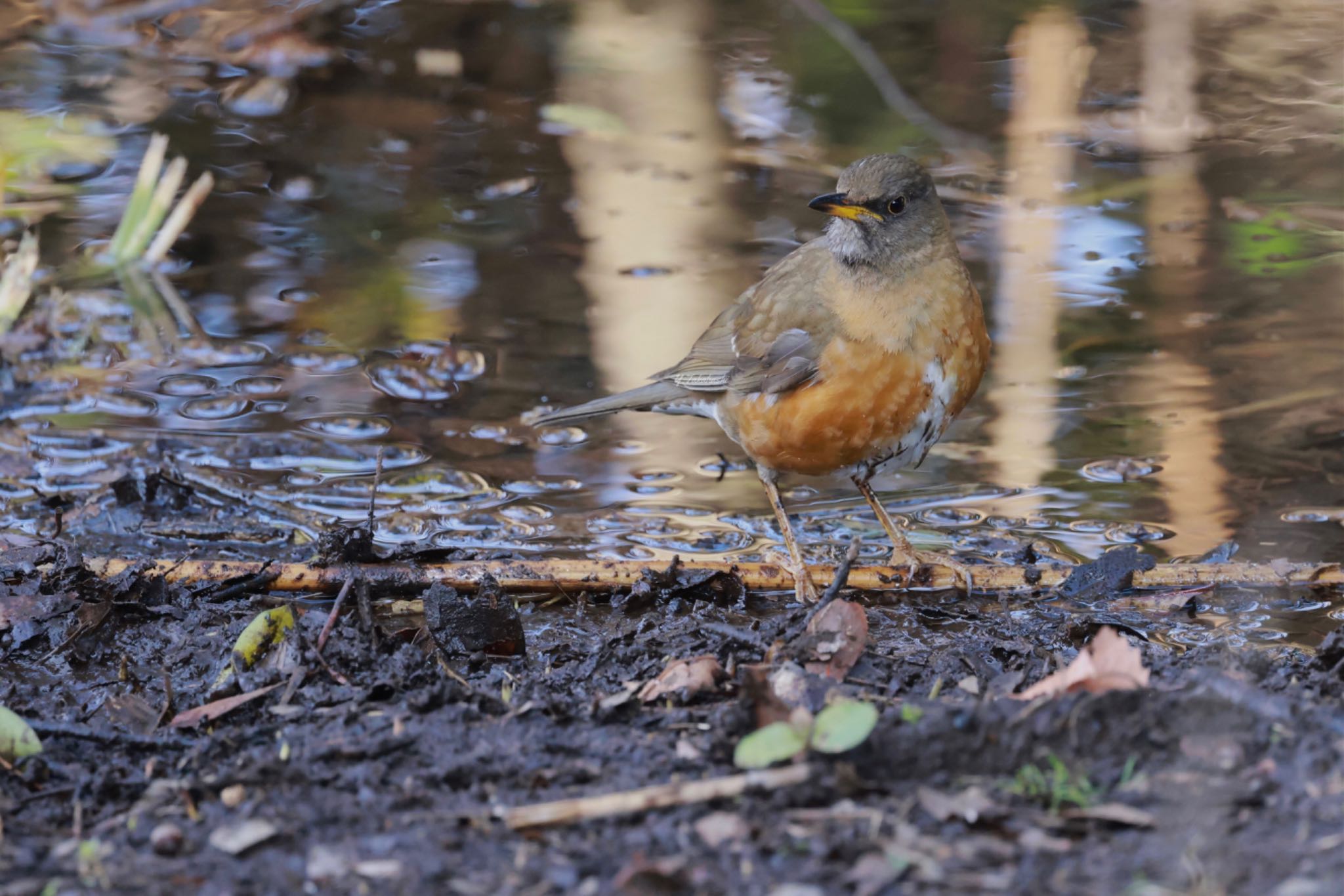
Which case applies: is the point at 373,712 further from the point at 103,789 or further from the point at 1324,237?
the point at 1324,237

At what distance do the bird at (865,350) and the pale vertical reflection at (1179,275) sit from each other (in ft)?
2.95

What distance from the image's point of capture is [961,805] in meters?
2.21

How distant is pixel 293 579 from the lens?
3.87m

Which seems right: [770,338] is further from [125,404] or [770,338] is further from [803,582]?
[125,404]

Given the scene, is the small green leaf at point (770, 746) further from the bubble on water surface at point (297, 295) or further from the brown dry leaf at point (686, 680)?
the bubble on water surface at point (297, 295)

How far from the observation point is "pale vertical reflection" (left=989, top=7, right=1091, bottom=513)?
17.2ft

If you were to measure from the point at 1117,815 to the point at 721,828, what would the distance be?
62cm

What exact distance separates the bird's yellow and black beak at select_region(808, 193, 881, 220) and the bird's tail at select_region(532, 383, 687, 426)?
0.90 meters

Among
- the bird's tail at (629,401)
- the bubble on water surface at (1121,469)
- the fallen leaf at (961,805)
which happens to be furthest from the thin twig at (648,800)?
the bubble on water surface at (1121,469)

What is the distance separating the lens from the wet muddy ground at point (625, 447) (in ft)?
7.40

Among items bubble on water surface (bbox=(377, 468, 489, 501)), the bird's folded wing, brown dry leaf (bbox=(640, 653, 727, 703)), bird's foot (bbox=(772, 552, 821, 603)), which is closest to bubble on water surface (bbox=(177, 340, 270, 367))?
bubble on water surface (bbox=(377, 468, 489, 501))

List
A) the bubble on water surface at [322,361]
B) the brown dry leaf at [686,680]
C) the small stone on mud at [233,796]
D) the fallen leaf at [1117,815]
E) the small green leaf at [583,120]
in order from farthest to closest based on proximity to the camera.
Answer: the small green leaf at [583,120]
the bubble on water surface at [322,361]
the brown dry leaf at [686,680]
the small stone on mud at [233,796]
the fallen leaf at [1117,815]

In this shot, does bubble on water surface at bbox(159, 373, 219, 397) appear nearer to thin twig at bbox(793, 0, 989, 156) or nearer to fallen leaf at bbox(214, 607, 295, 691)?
fallen leaf at bbox(214, 607, 295, 691)

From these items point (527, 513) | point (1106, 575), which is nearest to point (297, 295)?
point (527, 513)
